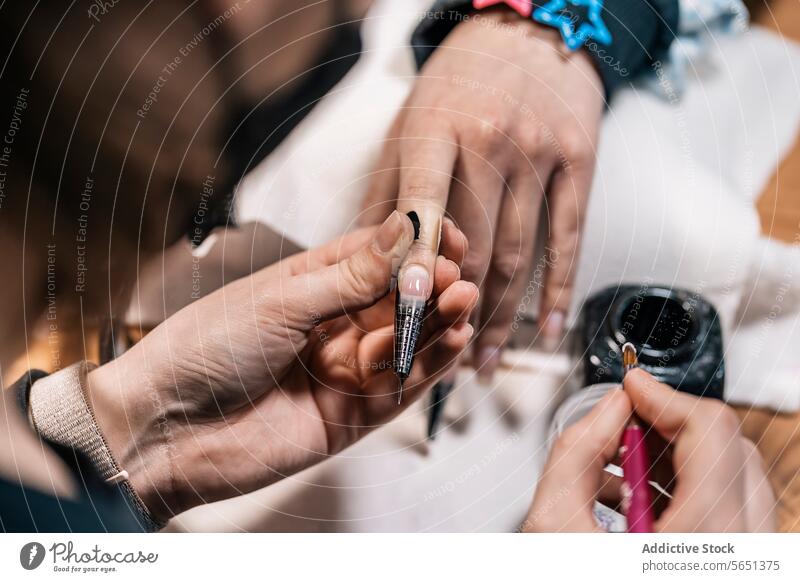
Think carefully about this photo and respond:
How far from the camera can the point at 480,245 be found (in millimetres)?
328

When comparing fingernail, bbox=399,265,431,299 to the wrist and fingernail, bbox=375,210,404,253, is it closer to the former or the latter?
fingernail, bbox=375,210,404,253

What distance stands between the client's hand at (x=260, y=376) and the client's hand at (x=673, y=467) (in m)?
0.08

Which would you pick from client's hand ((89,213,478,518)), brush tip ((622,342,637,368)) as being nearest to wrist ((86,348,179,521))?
client's hand ((89,213,478,518))

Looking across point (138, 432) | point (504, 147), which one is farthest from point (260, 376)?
point (504, 147)

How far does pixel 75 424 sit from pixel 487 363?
0.21m

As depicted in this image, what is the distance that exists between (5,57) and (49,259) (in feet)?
0.35

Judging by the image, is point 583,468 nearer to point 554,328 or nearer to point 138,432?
point 554,328

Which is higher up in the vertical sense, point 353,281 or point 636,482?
point 353,281

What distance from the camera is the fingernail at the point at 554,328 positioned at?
0.36m

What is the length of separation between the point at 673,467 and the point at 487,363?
4.1 inches

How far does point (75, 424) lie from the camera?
0.31 m

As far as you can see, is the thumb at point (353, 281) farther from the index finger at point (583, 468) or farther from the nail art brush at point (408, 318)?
the index finger at point (583, 468)

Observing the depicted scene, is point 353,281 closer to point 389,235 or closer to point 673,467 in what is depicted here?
point 389,235
